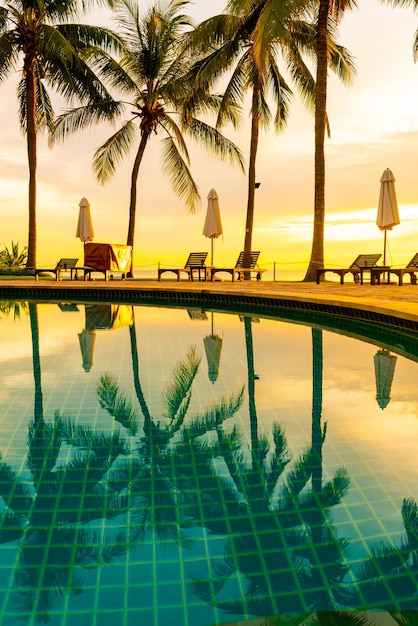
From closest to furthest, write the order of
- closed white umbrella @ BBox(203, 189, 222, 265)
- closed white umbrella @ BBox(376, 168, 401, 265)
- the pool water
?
the pool water, closed white umbrella @ BBox(376, 168, 401, 265), closed white umbrella @ BBox(203, 189, 222, 265)

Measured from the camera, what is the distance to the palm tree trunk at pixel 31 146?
17.2m

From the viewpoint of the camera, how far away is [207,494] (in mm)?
2678

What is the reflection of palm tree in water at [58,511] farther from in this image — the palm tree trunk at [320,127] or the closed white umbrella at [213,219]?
the closed white umbrella at [213,219]

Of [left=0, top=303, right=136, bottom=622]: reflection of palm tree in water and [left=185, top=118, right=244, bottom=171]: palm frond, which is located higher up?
[left=185, top=118, right=244, bottom=171]: palm frond

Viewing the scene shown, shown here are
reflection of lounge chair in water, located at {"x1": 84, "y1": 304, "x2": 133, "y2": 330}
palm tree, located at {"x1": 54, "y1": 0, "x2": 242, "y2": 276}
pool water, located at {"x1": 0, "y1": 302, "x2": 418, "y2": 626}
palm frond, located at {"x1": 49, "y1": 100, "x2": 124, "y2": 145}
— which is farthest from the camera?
palm frond, located at {"x1": 49, "y1": 100, "x2": 124, "y2": 145}

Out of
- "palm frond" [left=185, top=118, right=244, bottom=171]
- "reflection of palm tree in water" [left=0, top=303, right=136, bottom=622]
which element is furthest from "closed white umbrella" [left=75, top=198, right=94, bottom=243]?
"reflection of palm tree in water" [left=0, top=303, right=136, bottom=622]

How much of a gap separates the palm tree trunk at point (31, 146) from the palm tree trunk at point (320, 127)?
8.46 metres

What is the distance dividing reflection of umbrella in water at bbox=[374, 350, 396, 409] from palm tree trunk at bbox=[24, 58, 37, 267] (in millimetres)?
13428

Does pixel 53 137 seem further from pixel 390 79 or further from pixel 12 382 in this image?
pixel 12 382

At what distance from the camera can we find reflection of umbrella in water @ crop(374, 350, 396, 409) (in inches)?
176

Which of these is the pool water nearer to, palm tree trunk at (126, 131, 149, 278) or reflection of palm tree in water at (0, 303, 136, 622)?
reflection of palm tree in water at (0, 303, 136, 622)

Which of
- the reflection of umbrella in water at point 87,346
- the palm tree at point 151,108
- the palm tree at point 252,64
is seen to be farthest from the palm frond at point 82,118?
the reflection of umbrella in water at point 87,346

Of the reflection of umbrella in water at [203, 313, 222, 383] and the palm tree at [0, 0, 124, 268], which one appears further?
the palm tree at [0, 0, 124, 268]

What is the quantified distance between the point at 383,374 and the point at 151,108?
1524 cm
